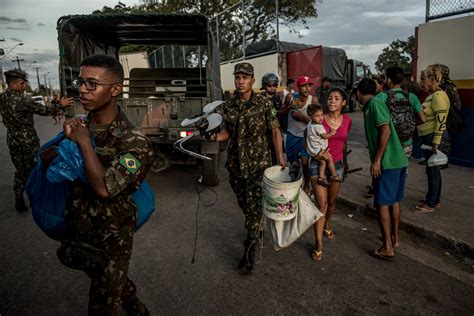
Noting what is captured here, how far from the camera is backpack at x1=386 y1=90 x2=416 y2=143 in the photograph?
3631 mm

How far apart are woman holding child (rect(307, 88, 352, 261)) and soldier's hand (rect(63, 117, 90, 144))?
87.0 inches

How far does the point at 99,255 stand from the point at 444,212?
12.6 feet

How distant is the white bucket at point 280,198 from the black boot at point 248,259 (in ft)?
1.11

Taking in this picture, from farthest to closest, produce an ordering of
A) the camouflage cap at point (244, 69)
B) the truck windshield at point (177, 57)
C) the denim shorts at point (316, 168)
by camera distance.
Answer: the truck windshield at point (177, 57) → the denim shorts at point (316, 168) → the camouflage cap at point (244, 69)

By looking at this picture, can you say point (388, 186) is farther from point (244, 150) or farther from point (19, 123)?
point (19, 123)

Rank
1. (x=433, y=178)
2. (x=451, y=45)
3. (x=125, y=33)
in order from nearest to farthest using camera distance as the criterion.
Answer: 1. (x=433, y=178)
2. (x=451, y=45)
3. (x=125, y=33)

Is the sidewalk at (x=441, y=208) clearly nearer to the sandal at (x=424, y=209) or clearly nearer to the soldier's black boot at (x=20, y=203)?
the sandal at (x=424, y=209)

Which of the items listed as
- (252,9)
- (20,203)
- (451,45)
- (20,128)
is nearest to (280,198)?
(20,203)

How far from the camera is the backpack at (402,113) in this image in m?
3.63

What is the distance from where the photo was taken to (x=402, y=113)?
3.67m

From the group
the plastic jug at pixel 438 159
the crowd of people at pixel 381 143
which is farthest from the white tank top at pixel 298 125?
the plastic jug at pixel 438 159

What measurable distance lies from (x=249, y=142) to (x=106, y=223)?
152 cm

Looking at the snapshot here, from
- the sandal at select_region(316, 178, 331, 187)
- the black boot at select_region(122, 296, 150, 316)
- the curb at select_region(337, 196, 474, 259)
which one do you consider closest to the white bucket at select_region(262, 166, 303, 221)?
the sandal at select_region(316, 178, 331, 187)

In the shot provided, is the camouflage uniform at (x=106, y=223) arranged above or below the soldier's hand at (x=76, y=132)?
below
